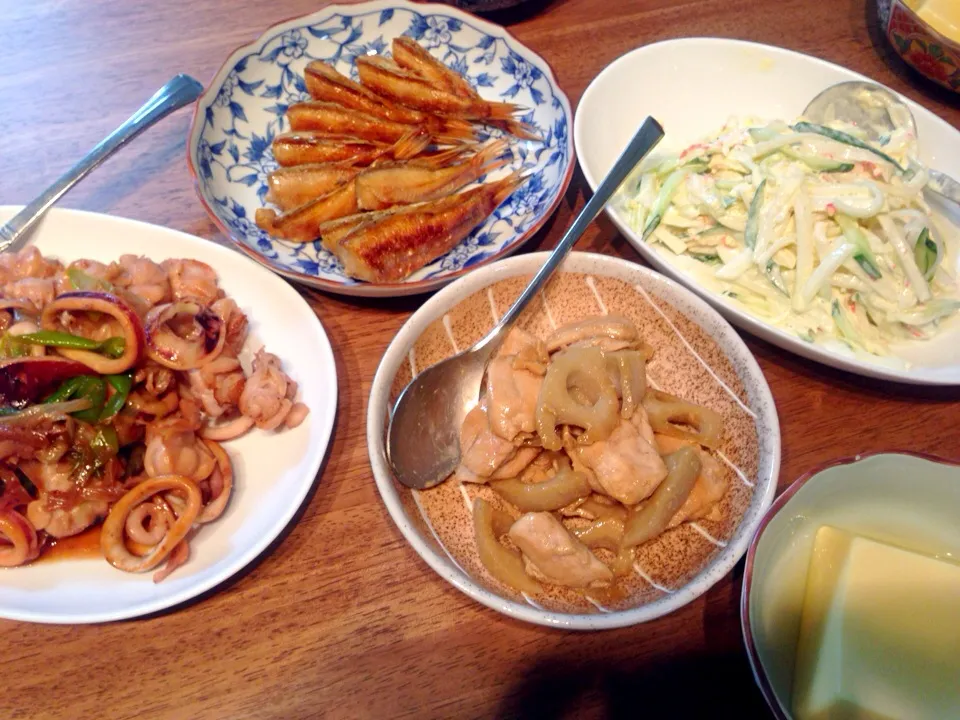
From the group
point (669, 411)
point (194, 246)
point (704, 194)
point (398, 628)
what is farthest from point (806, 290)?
point (194, 246)

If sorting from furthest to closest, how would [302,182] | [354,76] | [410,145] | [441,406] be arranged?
[354,76]
[410,145]
[302,182]
[441,406]

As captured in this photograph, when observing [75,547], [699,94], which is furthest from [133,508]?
[699,94]

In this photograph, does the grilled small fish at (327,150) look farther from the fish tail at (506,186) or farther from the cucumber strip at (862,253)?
the cucumber strip at (862,253)

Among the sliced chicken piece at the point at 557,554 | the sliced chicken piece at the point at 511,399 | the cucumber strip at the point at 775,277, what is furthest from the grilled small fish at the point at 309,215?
the cucumber strip at the point at 775,277

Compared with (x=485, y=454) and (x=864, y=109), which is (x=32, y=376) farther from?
(x=864, y=109)

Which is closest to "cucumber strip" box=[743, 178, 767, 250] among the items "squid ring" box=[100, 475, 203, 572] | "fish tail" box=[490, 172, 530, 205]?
"fish tail" box=[490, 172, 530, 205]

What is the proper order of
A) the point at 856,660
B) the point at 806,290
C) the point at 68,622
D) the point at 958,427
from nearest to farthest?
1. the point at 856,660
2. the point at 68,622
3. the point at 958,427
4. the point at 806,290

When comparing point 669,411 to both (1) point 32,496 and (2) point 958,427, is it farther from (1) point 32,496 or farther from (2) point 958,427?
(1) point 32,496
